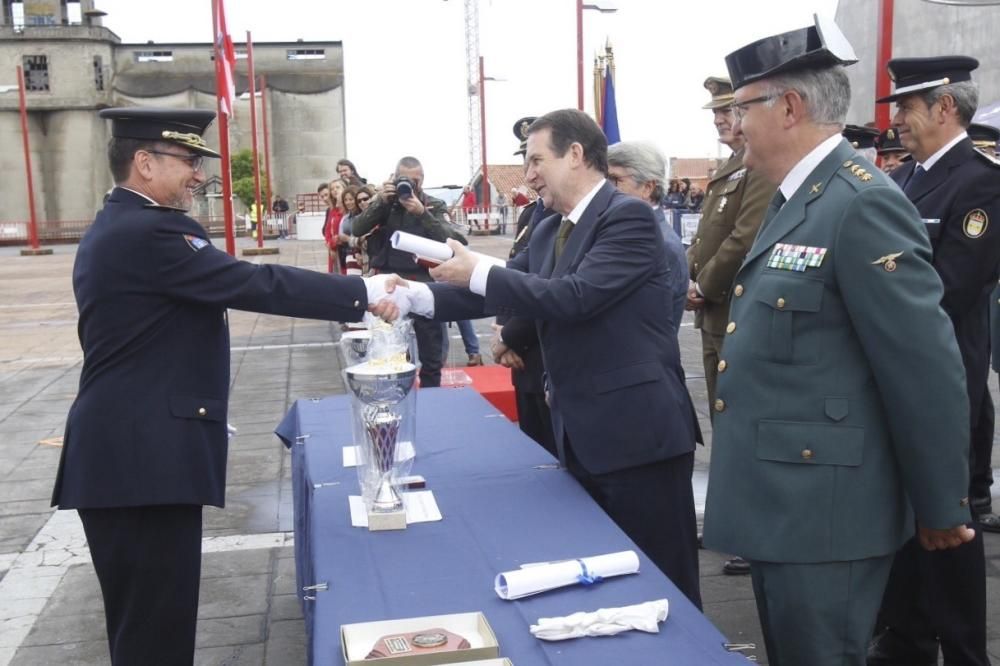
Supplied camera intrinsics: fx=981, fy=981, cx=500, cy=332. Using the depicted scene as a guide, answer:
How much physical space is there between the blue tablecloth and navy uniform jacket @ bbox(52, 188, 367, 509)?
1.37 feet

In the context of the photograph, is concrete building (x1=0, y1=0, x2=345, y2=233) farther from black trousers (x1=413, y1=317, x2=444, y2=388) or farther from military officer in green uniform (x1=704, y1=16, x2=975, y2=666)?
military officer in green uniform (x1=704, y1=16, x2=975, y2=666)

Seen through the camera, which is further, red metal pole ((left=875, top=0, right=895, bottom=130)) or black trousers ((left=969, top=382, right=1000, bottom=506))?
red metal pole ((left=875, top=0, right=895, bottom=130))

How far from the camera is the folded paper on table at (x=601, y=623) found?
1.88 meters

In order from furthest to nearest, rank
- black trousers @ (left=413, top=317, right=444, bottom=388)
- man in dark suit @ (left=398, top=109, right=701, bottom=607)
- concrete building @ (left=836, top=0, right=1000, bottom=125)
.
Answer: concrete building @ (left=836, top=0, right=1000, bottom=125)
black trousers @ (left=413, top=317, right=444, bottom=388)
man in dark suit @ (left=398, top=109, right=701, bottom=607)

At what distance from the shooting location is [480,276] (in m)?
2.85

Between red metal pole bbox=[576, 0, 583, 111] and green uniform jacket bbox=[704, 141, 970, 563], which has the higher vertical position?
red metal pole bbox=[576, 0, 583, 111]

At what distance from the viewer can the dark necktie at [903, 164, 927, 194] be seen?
139 inches

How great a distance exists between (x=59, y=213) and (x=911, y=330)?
2391 inches

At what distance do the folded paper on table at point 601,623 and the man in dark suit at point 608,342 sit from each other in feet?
3.14

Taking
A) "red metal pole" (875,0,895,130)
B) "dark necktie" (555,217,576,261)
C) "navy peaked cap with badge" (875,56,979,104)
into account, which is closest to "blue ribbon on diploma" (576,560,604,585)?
"dark necktie" (555,217,576,261)

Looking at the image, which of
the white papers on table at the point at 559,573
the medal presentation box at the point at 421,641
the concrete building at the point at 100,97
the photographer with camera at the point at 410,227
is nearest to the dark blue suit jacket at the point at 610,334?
the white papers on table at the point at 559,573

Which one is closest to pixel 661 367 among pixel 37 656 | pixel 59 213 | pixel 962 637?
pixel 962 637

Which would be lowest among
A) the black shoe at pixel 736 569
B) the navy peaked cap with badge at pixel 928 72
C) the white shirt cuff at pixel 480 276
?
the black shoe at pixel 736 569

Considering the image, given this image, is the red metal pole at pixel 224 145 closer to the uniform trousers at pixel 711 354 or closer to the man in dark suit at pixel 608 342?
the uniform trousers at pixel 711 354
